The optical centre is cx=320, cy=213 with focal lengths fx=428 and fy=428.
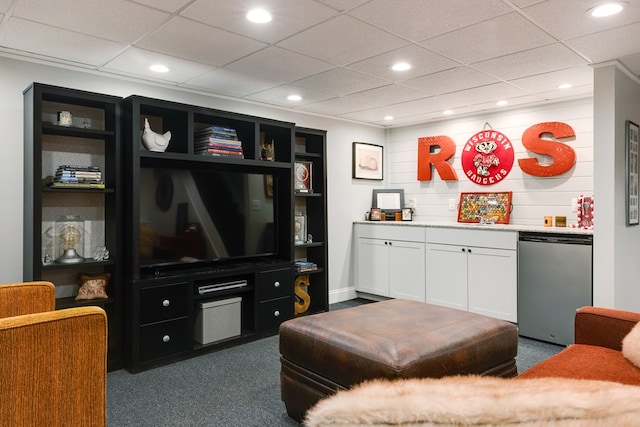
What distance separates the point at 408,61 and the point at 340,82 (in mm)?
728

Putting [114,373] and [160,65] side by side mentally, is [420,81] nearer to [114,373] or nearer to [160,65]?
[160,65]

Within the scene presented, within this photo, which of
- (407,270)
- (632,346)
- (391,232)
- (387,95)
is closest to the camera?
(632,346)

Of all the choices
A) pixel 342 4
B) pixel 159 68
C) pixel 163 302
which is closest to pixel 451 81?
pixel 342 4

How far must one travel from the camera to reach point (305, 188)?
4.64 metres

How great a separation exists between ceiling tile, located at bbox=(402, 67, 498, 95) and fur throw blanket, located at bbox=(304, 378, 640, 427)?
3132mm

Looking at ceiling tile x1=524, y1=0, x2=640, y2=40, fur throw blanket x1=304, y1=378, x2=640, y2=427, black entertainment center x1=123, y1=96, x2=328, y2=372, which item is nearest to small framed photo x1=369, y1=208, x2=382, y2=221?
black entertainment center x1=123, y1=96, x2=328, y2=372

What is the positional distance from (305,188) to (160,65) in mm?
1944

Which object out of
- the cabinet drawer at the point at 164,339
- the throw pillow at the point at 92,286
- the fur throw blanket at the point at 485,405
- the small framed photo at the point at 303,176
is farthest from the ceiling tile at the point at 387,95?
the fur throw blanket at the point at 485,405

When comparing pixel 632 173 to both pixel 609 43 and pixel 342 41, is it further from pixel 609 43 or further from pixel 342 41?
pixel 342 41

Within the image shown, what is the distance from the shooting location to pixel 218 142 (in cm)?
369

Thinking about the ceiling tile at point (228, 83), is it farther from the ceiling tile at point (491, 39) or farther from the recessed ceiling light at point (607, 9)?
the recessed ceiling light at point (607, 9)

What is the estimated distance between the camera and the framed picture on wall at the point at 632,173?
3.37 meters

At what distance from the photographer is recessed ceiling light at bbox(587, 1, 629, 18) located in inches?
88.6

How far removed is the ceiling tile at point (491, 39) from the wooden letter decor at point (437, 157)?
2.13 metres
